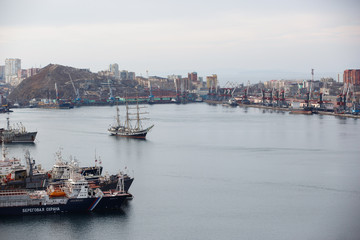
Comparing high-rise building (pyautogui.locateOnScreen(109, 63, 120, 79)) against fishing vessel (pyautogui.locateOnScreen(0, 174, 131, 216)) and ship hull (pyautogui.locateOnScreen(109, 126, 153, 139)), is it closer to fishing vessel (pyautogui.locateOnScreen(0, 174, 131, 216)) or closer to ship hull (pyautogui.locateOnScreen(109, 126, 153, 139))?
ship hull (pyautogui.locateOnScreen(109, 126, 153, 139))

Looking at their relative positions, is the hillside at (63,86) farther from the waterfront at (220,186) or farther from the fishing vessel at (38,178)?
the fishing vessel at (38,178)

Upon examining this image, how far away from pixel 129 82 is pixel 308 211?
58.4m

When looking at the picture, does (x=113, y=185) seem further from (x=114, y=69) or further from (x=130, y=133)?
(x=114, y=69)

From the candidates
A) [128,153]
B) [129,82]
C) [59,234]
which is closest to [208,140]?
[128,153]

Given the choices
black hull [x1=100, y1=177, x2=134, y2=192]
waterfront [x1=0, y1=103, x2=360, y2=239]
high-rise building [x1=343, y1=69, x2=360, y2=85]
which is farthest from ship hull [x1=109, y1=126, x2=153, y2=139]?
high-rise building [x1=343, y1=69, x2=360, y2=85]

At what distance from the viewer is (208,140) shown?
21.7 metres

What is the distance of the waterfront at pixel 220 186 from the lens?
972 cm

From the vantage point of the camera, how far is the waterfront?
9719mm

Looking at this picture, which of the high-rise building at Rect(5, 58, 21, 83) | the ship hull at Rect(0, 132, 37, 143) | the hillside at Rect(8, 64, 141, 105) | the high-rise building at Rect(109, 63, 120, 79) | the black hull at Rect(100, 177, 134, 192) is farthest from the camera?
the high-rise building at Rect(5, 58, 21, 83)

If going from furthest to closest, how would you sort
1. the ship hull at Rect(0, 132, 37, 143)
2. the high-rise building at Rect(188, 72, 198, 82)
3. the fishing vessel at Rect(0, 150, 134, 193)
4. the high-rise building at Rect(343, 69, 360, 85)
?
the high-rise building at Rect(188, 72, 198, 82)
the high-rise building at Rect(343, 69, 360, 85)
the ship hull at Rect(0, 132, 37, 143)
the fishing vessel at Rect(0, 150, 134, 193)

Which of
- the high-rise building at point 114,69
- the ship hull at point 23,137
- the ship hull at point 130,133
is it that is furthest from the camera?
the high-rise building at point 114,69

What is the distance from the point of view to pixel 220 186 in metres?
12.9

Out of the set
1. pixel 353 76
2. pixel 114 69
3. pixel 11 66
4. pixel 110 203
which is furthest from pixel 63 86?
pixel 110 203

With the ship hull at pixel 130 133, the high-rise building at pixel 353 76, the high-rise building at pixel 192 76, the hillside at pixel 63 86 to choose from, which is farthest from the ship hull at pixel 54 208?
the high-rise building at pixel 192 76
